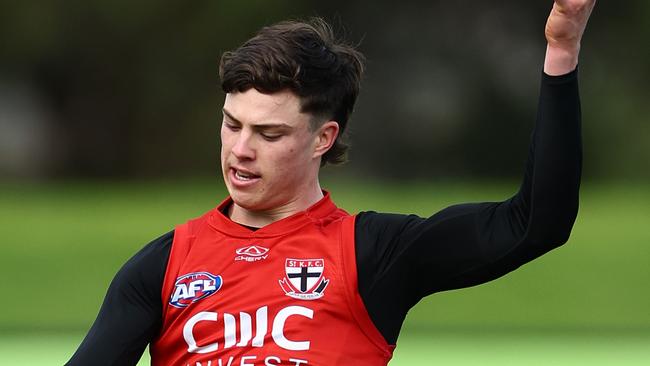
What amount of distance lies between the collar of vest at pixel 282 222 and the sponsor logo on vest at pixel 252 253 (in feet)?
0.12

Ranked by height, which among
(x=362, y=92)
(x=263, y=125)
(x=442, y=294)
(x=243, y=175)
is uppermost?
(x=362, y=92)

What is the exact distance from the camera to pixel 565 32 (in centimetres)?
327

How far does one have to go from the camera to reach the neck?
3994 mm

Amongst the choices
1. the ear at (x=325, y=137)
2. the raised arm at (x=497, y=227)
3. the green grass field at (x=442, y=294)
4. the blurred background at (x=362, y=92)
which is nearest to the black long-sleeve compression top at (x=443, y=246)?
the raised arm at (x=497, y=227)

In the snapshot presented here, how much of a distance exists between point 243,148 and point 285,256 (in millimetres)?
322

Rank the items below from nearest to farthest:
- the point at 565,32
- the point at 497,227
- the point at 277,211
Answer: the point at 565,32
the point at 497,227
the point at 277,211

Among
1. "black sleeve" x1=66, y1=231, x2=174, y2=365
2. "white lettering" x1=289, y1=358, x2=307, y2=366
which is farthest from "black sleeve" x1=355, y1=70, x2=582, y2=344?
"black sleeve" x1=66, y1=231, x2=174, y2=365

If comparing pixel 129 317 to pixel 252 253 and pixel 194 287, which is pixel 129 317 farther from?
pixel 252 253

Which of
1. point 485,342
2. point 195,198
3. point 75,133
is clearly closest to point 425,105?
point 75,133

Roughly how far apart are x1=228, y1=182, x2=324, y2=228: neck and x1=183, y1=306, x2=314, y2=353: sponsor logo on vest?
11.2 inches

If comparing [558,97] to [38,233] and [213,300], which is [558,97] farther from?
[38,233]

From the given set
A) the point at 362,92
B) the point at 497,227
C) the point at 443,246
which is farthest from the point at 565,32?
the point at 362,92

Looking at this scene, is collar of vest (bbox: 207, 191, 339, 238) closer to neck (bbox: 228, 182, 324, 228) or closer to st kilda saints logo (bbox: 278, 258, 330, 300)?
neck (bbox: 228, 182, 324, 228)

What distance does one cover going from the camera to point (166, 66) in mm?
22031
